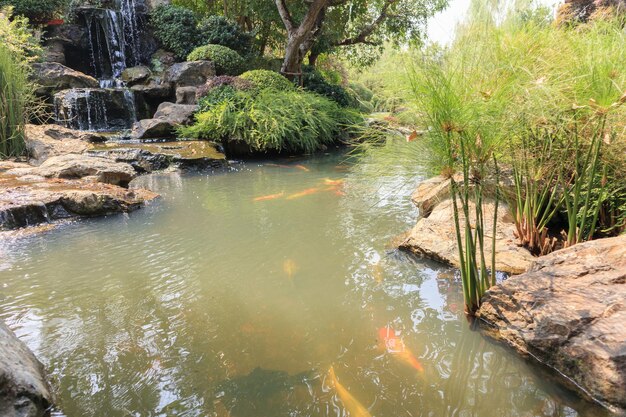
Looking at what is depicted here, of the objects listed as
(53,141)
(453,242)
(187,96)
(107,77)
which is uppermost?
(107,77)

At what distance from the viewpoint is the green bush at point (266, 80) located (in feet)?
41.5

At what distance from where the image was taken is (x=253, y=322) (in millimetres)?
3094

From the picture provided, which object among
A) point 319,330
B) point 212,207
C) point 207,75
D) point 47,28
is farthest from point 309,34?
point 319,330

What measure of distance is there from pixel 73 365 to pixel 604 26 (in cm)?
502

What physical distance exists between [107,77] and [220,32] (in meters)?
4.34

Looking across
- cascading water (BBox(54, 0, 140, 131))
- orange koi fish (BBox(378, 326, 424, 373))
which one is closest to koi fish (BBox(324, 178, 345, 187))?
orange koi fish (BBox(378, 326, 424, 373))

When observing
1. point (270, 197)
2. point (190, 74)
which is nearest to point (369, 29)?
point (190, 74)

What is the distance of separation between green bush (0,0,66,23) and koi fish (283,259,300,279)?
14.7 meters

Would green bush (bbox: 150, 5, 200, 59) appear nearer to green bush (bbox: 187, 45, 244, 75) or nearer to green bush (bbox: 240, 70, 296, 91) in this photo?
green bush (bbox: 187, 45, 244, 75)

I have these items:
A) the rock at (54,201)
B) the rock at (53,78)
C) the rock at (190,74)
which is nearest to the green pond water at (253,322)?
the rock at (54,201)

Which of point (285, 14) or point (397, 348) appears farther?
point (285, 14)

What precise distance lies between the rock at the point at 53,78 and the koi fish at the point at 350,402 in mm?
12758

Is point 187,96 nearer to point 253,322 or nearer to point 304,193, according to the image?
point 304,193

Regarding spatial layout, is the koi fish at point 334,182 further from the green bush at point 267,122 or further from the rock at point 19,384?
the rock at point 19,384
